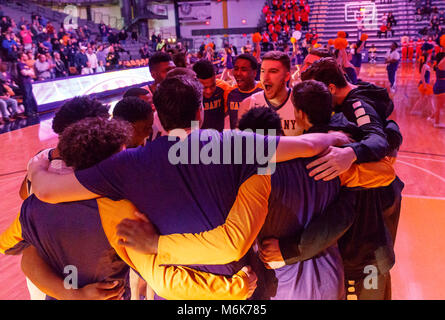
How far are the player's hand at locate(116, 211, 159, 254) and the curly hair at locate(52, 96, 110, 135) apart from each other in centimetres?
70

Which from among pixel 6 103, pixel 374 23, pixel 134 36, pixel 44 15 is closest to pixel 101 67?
pixel 6 103

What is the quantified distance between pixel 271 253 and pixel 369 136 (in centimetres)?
76

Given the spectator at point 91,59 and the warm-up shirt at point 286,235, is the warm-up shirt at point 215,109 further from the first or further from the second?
the spectator at point 91,59

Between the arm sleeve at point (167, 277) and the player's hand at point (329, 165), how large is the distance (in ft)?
1.64

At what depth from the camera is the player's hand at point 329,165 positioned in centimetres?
142

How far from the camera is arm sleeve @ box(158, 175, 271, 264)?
1268 mm

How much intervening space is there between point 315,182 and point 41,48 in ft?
39.6

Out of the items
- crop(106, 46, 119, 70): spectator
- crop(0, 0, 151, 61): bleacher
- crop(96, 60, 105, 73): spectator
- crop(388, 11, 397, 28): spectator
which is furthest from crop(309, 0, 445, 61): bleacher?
crop(96, 60, 105, 73): spectator

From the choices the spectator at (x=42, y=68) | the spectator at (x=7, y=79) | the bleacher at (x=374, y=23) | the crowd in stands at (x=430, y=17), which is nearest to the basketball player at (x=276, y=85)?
the spectator at (x=7, y=79)

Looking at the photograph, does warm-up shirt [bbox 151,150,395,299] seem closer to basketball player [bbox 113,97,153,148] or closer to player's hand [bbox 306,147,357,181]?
player's hand [bbox 306,147,357,181]

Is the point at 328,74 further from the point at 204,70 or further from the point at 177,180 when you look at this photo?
the point at 204,70

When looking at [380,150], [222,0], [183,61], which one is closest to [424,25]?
[222,0]

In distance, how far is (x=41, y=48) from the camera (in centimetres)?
1141
